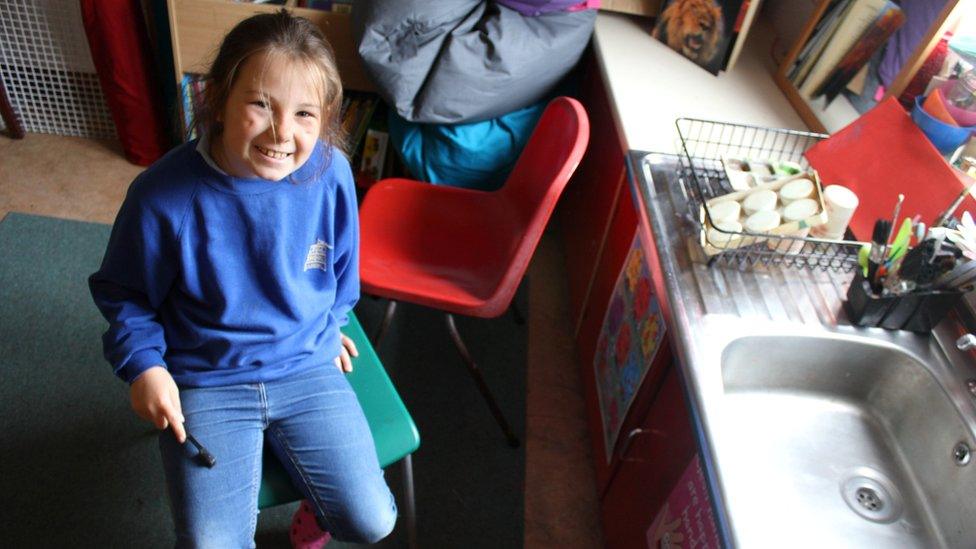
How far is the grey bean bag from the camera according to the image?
1.75m

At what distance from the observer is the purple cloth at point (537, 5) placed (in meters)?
1.80

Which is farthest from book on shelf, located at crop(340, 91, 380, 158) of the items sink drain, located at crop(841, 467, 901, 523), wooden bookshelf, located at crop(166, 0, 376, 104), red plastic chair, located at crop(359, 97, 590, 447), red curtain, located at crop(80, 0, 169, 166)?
sink drain, located at crop(841, 467, 901, 523)

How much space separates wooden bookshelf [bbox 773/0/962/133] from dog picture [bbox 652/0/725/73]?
6.4 inches

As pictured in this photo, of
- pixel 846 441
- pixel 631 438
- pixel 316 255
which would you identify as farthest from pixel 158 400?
pixel 846 441

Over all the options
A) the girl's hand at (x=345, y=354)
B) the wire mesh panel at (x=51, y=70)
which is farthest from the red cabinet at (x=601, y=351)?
the wire mesh panel at (x=51, y=70)

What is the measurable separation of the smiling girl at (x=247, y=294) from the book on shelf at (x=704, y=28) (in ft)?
3.39

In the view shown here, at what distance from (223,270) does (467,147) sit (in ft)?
2.96

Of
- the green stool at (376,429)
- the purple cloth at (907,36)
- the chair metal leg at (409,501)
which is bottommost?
the chair metal leg at (409,501)

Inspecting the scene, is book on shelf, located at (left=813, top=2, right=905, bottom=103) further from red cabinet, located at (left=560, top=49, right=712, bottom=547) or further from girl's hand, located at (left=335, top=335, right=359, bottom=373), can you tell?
girl's hand, located at (left=335, top=335, right=359, bottom=373)

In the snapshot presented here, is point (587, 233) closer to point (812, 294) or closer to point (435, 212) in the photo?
point (435, 212)

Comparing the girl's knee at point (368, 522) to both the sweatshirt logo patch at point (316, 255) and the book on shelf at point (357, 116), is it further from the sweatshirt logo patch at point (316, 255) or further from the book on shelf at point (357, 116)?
the book on shelf at point (357, 116)

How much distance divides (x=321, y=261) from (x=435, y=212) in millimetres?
528

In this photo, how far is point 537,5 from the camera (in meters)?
1.81

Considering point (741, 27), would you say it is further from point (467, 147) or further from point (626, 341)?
point (626, 341)
